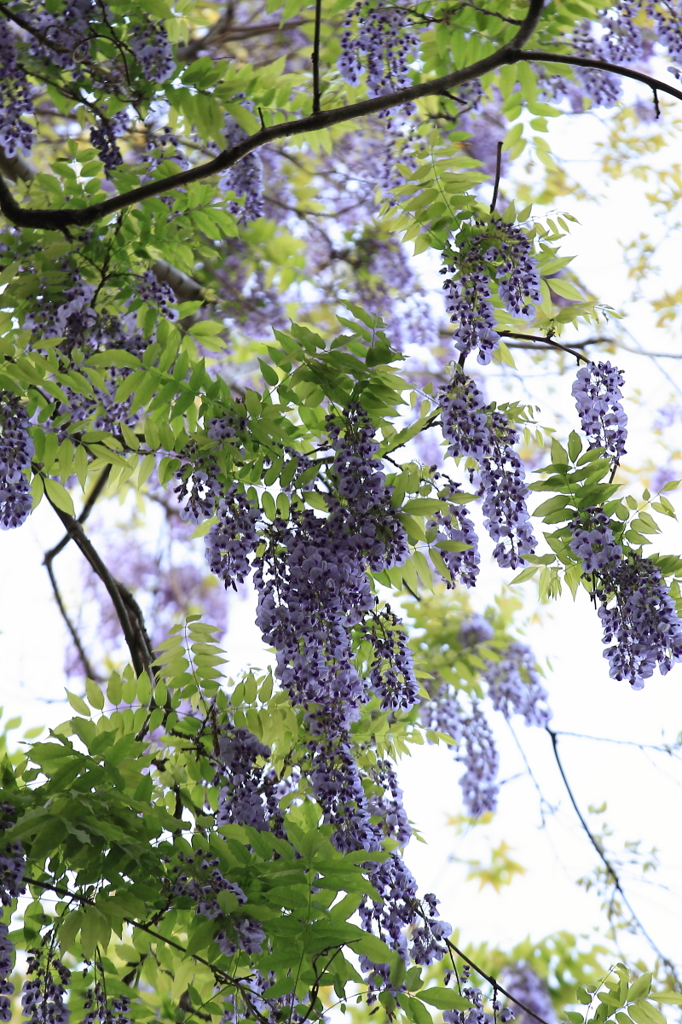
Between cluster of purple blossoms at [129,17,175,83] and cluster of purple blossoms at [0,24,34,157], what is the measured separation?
1.39 ft

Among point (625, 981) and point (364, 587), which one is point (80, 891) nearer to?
point (364, 587)

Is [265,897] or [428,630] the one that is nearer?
[265,897]

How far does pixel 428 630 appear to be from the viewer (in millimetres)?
3572

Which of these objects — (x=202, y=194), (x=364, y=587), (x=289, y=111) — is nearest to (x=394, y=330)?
(x=289, y=111)

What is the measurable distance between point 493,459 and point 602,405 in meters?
0.31

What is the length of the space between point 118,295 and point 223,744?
1.33 m

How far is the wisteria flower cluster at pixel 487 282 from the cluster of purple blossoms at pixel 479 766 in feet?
7.37

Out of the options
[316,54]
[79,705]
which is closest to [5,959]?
[79,705]

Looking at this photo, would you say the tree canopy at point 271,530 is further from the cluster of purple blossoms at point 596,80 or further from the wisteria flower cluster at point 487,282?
the cluster of purple blossoms at point 596,80

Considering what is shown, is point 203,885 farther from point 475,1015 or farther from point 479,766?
point 479,766

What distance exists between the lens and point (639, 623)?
6.32ft

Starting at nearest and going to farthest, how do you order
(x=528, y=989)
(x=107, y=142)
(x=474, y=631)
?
(x=107, y=142)
(x=474, y=631)
(x=528, y=989)

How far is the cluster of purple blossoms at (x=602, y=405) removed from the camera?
2.10 meters

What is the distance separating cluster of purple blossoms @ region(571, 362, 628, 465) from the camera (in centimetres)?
210
